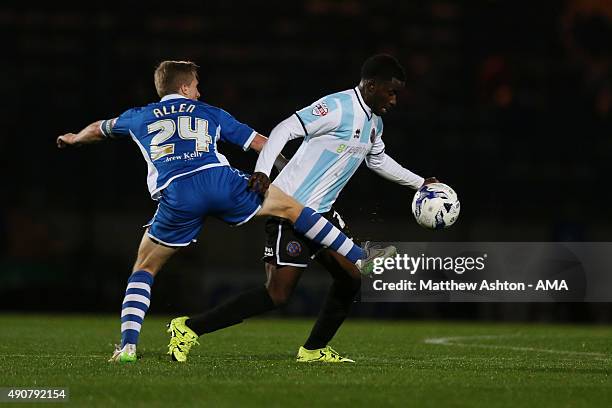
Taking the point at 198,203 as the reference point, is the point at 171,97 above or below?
above

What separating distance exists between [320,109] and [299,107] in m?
15.3

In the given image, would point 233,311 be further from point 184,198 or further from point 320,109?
point 320,109

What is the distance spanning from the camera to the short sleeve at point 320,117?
698cm

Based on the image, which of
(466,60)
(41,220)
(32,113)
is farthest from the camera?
(466,60)

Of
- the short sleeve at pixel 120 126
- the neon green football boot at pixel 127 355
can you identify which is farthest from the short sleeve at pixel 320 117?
the neon green football boot at pixel 127 355

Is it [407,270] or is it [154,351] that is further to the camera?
[407,270]

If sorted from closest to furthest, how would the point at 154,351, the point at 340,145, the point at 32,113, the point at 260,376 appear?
the point at 260,376 < the point at 340,145 < the point at 154,351 < the point at 32,113

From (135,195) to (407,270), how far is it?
9.53 m

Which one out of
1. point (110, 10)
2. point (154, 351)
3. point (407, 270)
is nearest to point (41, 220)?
point (110, 10)

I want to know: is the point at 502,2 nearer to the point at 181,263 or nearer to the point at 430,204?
the point at 181,263

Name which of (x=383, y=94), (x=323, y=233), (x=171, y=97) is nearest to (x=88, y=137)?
(x=171, y=97)

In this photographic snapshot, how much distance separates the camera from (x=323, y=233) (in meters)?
6.86

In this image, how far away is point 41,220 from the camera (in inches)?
839

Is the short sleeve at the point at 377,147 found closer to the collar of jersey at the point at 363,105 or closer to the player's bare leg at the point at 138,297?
the collar of jersey at the point at 363,105
